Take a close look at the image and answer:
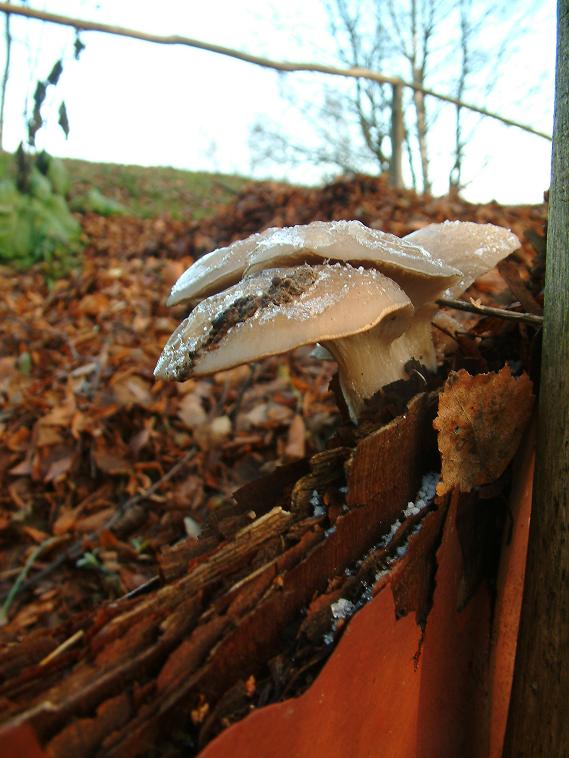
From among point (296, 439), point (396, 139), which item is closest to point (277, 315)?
point (296, 439)

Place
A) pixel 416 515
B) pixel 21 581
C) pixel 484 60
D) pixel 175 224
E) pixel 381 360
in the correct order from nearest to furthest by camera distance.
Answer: pixel 416 515 < pixel 381 360 < pixel 21 581 < pixel 175 224 < pixel 484 60

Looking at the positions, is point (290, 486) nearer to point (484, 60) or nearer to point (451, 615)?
point (451, 615)

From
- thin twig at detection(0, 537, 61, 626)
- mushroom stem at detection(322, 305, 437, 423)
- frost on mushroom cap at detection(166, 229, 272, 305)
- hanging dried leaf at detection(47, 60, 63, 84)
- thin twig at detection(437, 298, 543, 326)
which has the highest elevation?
hanging dried leaf at detection(47, 60, 63, 84)

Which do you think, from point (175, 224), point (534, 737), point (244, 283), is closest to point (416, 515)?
point (534, 737)

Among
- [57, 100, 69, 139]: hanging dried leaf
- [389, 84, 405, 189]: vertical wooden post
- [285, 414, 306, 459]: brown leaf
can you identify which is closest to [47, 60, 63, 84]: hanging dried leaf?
[57, 100, 69, 139]: hanging dried leaf

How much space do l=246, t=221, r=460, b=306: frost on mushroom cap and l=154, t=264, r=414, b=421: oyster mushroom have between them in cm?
2

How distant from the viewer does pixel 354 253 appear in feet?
2.85

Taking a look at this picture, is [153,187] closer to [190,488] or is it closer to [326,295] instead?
[190,488]

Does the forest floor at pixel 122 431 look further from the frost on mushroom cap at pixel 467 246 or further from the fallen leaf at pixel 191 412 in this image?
the frost on mushroom cap at pixel 467 246

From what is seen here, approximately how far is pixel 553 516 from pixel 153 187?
30.2 ft

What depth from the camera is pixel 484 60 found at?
33.8 ft

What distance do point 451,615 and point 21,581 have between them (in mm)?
1900

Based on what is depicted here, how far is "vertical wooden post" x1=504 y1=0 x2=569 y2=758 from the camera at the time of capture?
29.9 inches

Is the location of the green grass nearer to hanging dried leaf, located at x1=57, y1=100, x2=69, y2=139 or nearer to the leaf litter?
the leaf litter
